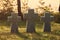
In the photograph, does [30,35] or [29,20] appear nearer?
[30,35]

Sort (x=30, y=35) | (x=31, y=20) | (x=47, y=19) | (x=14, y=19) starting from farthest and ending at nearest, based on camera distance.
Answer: (x=47, y=19), (x=31, y=20), (x=14, y=19), (x=30, y=35)

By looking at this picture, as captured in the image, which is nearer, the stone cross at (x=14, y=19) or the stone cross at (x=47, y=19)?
the stone cross at (x=14, y=19)

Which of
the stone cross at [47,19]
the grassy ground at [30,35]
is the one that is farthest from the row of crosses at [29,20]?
the grassy ground at [30,35]

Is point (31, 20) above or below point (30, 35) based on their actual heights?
above

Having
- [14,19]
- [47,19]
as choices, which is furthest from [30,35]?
[47,19]

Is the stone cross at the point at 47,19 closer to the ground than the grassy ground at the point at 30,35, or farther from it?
farther from it

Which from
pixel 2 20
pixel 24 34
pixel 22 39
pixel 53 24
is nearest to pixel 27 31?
pixel 24 34

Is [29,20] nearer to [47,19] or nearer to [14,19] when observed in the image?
[14,19]

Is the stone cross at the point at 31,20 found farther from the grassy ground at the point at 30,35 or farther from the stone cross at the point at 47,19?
the stone cross at the point at 47,19

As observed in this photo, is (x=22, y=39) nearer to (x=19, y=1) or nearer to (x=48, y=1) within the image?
(x=19, y=1)

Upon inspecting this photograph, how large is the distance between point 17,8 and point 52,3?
1609 mm

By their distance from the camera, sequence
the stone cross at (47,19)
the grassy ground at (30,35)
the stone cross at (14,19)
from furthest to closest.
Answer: the stone cross at (47,19), the stone cross at (14,19), the grassy ground at (30,35)

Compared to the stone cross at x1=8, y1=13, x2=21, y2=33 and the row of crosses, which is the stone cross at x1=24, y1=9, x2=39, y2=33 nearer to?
the row of crosses

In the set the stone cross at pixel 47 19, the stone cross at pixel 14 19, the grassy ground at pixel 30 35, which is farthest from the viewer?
the stone cross at pixel 47 19
